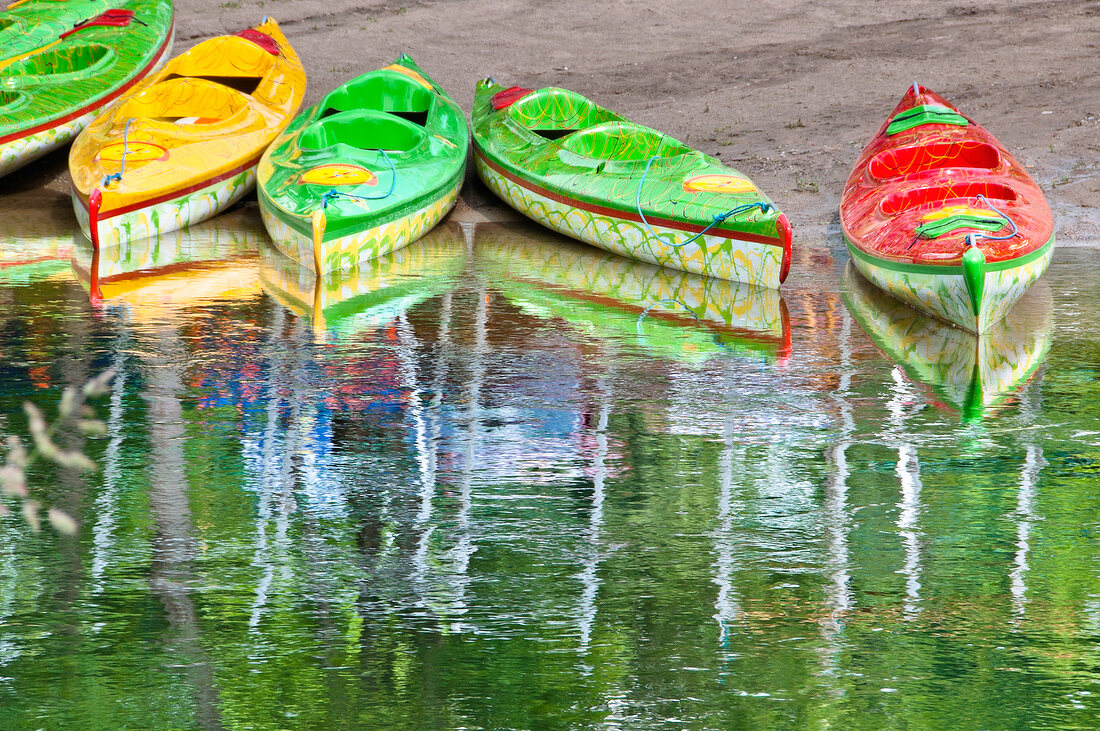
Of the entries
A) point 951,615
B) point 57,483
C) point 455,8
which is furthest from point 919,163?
point 455,8

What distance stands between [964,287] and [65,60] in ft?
30.4

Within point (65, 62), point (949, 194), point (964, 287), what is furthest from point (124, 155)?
point (964, 287)

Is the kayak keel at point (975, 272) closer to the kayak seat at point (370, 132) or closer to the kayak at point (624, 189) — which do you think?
the kayak at point (624, 189)

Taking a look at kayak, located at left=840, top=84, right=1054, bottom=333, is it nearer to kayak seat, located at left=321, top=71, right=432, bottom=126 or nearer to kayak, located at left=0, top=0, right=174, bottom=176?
kayak seat, located at left=321, top=71, right=432, bottom=126

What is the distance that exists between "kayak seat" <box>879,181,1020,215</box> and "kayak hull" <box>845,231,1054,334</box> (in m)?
0.67

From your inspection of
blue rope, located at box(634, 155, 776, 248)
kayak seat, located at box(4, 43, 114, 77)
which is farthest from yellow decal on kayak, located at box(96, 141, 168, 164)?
blue rope, located at box(634, 155, 776, 248)

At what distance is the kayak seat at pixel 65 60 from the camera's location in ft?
38.5

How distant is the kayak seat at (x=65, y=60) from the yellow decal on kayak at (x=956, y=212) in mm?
8269

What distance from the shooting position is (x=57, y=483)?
17.1ft

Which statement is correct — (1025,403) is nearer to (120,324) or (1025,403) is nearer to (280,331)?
(280,331)

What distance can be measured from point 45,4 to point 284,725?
453 inches

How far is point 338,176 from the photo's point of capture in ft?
29.5

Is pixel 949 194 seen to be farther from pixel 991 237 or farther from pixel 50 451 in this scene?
pixel 50 451

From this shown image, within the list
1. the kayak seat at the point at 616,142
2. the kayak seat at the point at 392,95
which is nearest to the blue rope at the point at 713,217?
the kayak seat at the point at 616,142
